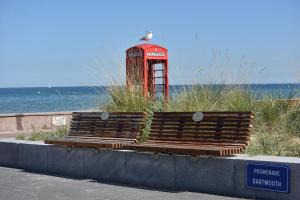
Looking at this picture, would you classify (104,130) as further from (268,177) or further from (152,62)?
(152,62)

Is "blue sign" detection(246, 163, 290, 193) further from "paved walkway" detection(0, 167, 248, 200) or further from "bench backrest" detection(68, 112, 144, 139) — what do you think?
"bench backrest" detection(68, 112, 144, 139)

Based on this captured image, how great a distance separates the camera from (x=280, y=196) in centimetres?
670

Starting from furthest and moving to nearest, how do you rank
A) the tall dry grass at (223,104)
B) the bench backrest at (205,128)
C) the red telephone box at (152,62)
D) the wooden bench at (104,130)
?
the red telephone box at (152,62) → the tall dry grass at (223,104) → the wooden bench at (104,130) → the bench backrest at (205,128)

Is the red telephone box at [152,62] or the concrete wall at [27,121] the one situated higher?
the red telephone box at [152,62]

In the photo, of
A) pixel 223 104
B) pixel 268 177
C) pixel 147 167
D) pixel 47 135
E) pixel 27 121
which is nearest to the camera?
pixel 268 177

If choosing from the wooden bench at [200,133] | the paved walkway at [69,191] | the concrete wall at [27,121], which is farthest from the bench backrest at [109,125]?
the concrete wall at [27,121]

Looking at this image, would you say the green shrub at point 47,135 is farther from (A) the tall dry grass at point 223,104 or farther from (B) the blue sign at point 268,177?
(B) the blue sign at point 268,177

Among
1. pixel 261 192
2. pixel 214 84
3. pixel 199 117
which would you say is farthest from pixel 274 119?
pixel 261 192

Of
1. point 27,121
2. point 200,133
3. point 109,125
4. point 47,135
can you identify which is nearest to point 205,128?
point 200,133

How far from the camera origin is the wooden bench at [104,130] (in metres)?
8.62

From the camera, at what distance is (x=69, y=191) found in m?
7.82

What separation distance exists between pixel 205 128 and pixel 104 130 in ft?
6.57

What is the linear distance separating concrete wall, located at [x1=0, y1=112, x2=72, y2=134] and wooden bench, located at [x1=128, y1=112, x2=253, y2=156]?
8698mm

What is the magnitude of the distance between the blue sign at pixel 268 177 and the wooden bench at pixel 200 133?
0.38 metres
